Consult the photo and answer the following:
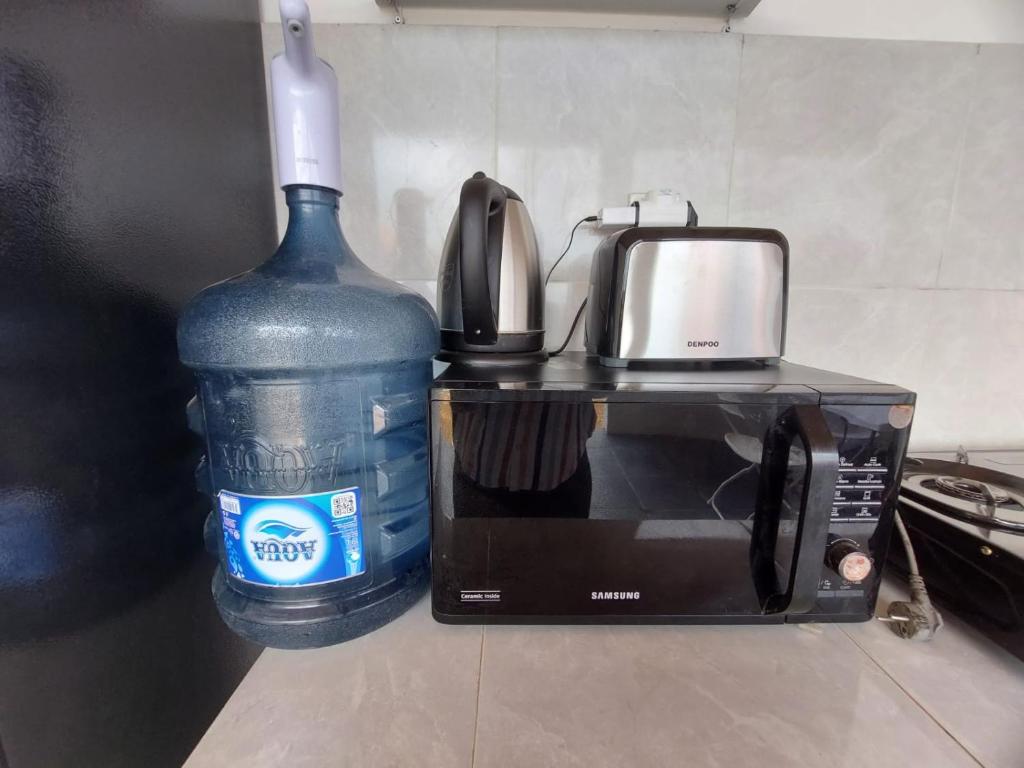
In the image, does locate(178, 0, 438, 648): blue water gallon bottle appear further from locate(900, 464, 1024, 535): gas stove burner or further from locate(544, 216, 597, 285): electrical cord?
locate(900, 464, 1024, 535): gas stove burner

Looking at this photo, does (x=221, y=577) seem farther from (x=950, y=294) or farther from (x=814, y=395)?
(x=950, y=294)

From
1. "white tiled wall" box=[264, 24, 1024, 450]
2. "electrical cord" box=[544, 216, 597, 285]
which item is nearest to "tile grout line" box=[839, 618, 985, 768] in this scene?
"white tiled wall" box=[264, 24, 1024, 450]

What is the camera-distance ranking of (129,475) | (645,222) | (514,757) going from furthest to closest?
1. (645,222)
2. (129,475)
3. (514,757)

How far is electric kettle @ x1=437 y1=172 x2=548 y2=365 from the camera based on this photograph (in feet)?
1.54

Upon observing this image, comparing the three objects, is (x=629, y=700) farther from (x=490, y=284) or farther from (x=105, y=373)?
(x=105, y=373)

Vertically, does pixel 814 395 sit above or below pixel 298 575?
above

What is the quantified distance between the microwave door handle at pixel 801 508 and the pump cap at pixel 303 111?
0.55 meters

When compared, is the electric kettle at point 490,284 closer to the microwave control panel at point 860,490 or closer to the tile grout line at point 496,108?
the tile grout line at point 496,108

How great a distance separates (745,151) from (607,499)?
0.66 meters

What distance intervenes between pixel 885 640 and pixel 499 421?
19.2 inches

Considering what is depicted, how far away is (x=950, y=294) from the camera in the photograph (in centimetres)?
77

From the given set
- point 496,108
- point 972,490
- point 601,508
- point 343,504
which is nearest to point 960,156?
point 972,490

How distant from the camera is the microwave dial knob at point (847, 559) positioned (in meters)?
0.45

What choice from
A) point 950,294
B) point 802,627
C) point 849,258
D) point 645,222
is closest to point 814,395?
point 802,627
